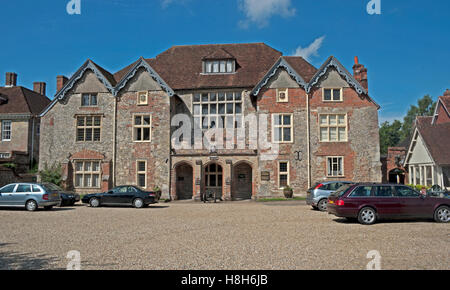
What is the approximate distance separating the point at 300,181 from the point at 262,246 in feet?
57.5

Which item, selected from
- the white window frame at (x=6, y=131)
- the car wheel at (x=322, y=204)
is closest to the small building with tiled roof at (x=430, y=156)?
the car wheel at (x=322, y=204)

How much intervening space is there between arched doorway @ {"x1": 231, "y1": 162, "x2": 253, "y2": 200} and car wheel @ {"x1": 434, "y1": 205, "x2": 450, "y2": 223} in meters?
15.7

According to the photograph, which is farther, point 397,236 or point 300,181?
point 300,181

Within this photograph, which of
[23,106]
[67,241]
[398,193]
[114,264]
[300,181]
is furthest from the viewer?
[23,106]

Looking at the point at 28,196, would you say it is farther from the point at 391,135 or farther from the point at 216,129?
the point at 391,135

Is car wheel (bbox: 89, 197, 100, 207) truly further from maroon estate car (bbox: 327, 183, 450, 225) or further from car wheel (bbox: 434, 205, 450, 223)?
car wheel (bbox: 434, 205, 450, 223)

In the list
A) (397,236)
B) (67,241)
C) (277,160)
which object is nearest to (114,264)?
(67,241)

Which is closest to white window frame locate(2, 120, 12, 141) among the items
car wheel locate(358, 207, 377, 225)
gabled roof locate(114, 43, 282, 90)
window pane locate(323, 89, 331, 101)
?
gabled roof locate(114, 43, 282, 90)

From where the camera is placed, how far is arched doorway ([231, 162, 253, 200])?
27.4m

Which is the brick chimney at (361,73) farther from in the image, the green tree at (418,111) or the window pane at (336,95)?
the green tree at (418,111)

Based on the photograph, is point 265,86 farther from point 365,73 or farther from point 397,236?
point 397,236

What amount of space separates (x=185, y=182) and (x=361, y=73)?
17081 millimetres

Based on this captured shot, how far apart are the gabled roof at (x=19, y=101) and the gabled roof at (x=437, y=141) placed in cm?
3683

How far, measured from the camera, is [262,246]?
8.65m
